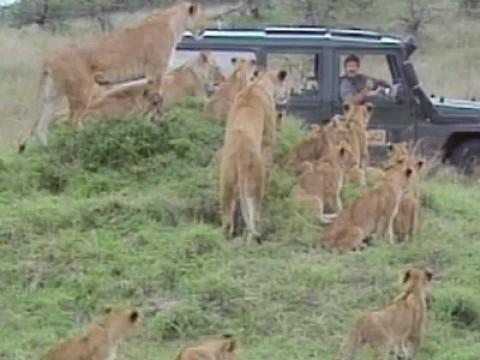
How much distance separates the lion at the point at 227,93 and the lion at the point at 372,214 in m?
1.53

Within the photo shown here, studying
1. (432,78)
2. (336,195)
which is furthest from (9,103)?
(336,195)

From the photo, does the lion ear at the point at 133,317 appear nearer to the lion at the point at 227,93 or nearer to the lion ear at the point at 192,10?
the lion at the point at 227,93

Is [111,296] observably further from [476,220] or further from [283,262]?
[476,220]

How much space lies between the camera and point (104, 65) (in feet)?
32.6

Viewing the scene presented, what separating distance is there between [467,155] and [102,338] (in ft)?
25.9

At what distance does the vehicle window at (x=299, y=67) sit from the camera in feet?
43.2

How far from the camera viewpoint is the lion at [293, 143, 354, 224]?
9.12 m

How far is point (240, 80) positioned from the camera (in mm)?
10562

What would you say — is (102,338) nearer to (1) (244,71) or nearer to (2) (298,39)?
(1) (244,71)

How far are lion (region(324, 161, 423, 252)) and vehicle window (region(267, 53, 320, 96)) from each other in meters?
4.08

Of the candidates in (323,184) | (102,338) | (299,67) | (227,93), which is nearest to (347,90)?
(299,67)

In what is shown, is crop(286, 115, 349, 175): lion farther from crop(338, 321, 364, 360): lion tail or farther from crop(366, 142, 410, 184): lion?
crop(338, 321, 364, 360): lion tail

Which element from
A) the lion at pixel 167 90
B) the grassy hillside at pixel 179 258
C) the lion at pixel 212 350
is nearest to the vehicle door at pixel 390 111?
the lion at pixel 167 90

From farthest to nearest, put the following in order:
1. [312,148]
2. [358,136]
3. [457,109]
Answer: [457,109], [358,136], [312,148]
